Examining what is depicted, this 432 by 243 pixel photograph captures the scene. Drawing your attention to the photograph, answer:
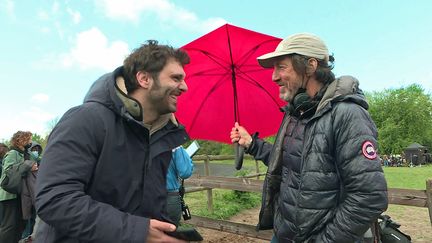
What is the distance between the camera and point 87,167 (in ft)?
4.54

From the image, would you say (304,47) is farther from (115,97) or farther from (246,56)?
(115,97)

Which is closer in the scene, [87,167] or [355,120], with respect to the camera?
[87,167]

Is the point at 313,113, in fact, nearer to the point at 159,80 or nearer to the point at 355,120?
the point at 355,120

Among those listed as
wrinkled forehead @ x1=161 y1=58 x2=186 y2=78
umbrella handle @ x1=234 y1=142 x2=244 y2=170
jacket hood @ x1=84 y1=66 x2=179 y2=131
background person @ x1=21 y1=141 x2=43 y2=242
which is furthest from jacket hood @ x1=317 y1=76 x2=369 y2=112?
background person @ x1=21 y1=141 x2=43 y2=242

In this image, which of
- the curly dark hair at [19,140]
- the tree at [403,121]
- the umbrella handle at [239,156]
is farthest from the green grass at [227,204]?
the tree at [403,121]

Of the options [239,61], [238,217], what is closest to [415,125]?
[238,217]

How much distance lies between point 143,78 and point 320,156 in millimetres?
1006

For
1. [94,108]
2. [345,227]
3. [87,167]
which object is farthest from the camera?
[345,227]

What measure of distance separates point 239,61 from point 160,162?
1.64 m

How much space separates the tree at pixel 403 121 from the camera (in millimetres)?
56688

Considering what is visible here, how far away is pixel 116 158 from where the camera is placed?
1486 mm

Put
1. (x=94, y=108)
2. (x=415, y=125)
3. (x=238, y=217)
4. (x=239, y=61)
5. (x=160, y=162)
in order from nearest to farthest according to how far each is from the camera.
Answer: (x=94, y=108)
(x=160, y=162)
(x=239, y=61)
(x=238, y=217)
(x=415, y=125)

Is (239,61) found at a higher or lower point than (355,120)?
higher

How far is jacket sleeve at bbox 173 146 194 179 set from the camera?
3.57 m
